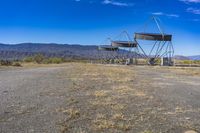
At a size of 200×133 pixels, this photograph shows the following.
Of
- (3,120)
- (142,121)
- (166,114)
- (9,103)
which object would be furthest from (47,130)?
(9,103)

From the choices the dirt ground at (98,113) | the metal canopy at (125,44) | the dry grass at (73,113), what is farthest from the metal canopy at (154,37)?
the dry grass at (73,113)

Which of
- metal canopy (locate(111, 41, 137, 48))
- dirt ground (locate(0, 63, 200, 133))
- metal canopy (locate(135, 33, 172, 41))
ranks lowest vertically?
dirt ground (locate(0, 63, 200, 133))

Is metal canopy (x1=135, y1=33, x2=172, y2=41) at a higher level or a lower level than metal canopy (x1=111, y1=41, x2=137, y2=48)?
higher

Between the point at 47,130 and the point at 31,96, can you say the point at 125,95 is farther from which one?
the point at 47,130

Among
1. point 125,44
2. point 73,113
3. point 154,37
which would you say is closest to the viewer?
point 73,113

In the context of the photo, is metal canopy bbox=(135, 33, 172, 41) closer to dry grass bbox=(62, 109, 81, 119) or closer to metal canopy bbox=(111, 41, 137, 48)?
metal canopy bbox=(111, 41, 137, 48)

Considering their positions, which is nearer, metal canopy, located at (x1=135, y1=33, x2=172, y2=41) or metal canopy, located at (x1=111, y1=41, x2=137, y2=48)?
metal canopy, located at (x1=135, y1=33, x2=172, y2=41)

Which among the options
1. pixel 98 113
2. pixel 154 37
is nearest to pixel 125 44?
pixel 154 37

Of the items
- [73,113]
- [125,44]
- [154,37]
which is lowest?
[73,113]

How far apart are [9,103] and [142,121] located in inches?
215

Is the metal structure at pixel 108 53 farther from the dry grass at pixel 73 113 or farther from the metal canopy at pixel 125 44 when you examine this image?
the dry grass at pixel 73 113

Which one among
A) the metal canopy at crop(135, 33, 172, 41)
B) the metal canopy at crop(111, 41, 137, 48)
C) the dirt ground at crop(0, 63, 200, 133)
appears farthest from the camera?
the metal canopy at crop(111, 41, 137, 48)

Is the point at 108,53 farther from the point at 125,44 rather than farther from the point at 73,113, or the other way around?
the point at 73,113

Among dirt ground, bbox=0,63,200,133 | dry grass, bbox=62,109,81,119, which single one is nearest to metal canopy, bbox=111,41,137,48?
dirt ground, bbox=0,63,200,133
